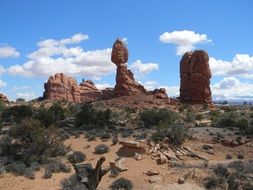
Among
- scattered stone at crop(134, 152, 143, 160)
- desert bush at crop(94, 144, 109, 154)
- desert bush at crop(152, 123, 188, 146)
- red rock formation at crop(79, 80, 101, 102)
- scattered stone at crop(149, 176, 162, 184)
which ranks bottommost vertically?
scattered stone at crop(149, 176, 162, 184)

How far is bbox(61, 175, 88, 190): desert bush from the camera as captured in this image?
803 inches

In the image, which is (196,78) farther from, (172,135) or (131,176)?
(131,176)

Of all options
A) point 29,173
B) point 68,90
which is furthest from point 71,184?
point 68,90

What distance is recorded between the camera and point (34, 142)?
2723 centimetres

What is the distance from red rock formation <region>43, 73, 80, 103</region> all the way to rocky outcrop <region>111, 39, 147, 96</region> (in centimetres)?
2328

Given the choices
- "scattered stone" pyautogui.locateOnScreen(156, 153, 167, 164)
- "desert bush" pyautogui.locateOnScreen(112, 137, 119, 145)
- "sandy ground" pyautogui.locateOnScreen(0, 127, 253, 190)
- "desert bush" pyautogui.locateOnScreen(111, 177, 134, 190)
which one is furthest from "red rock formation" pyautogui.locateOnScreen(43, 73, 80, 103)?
"desert bush" pyautogui.locateOnScreen(111, 177, 134, 190)

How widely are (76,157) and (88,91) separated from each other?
241 feet

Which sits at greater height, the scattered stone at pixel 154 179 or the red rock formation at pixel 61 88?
the red rock formation at pixel 61 88

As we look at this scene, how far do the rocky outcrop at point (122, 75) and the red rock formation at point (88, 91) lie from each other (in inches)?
1018

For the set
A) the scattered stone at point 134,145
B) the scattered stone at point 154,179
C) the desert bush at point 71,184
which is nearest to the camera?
the desert bush at point 71,184

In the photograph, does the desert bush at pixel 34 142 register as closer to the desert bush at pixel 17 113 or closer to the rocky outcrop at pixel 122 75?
the desert bush at pixel 17 113

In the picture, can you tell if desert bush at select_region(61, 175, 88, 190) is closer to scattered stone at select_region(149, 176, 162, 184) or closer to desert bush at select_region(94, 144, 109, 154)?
scattered stone at select_region(149, 176, 162, 184)

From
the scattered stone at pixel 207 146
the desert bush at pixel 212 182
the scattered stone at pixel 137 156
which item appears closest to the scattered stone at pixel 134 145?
the scattered stone at pixel 137 156

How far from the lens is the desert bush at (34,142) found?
2697 cm
